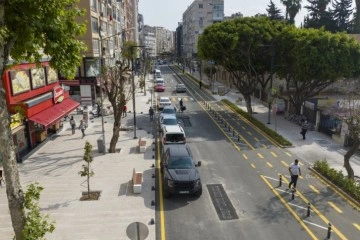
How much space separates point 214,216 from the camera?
16438 millimetres

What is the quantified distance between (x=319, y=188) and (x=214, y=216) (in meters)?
7.26

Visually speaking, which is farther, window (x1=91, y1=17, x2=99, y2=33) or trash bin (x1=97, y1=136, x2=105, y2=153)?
window (x1=91, y1=17, x2=99, y2=33)

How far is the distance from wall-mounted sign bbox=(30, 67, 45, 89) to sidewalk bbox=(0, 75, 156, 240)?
5.07m

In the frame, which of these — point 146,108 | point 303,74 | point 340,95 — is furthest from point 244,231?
point 340,95

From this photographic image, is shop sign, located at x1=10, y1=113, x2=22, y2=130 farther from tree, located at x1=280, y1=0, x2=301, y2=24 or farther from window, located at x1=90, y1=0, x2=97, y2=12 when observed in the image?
tree, located at x1=280, y1=0, x2=301, y2=24

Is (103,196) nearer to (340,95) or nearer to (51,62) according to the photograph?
(51,62)

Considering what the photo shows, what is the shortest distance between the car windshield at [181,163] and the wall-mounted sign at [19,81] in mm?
12094

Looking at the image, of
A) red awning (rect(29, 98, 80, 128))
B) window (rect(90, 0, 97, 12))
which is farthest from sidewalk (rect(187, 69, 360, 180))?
window (rect(90, 0, 97, 12))

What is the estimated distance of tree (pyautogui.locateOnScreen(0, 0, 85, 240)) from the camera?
27.1ft

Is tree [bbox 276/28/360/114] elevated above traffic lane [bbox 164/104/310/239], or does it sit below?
above

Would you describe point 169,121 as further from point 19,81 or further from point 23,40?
point 23,40

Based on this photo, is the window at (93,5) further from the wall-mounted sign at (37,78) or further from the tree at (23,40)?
the tree at (23,40)

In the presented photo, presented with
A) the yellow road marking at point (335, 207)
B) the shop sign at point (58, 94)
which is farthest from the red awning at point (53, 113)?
the yellow road marking at point (335, 207)

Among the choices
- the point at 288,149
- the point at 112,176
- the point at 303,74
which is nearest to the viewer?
the point at 112,176
